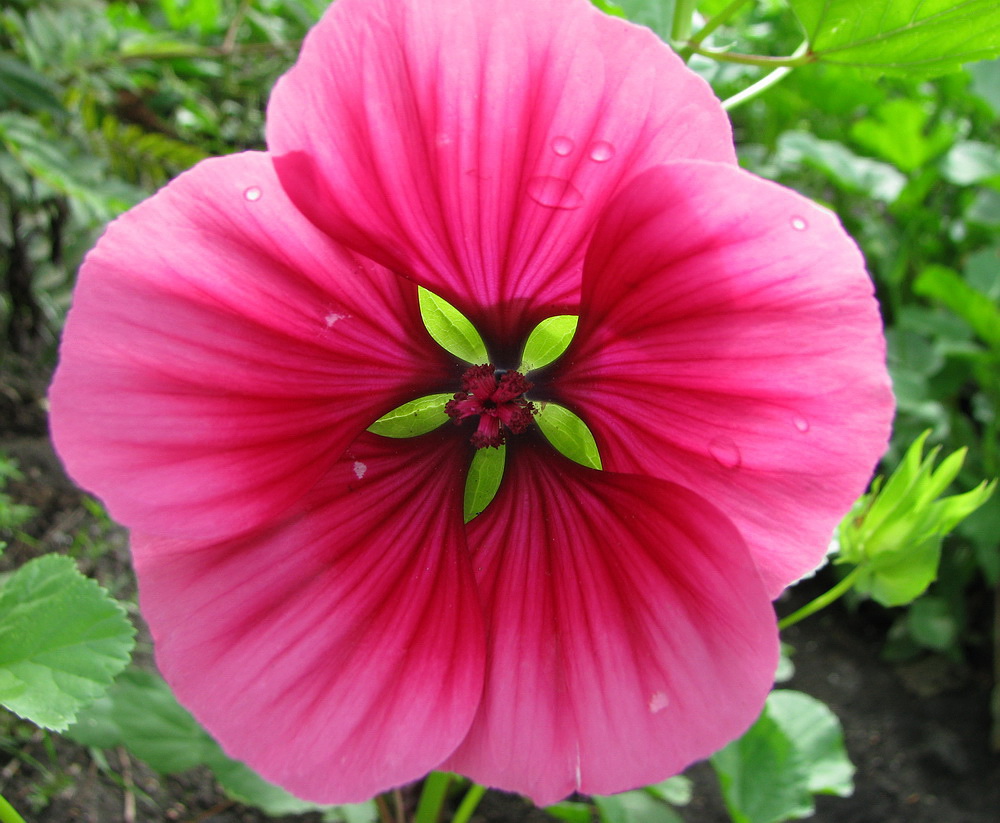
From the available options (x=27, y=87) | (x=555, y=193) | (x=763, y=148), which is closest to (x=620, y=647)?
(x=555, y=193)

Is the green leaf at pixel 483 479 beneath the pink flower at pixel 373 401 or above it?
beneath

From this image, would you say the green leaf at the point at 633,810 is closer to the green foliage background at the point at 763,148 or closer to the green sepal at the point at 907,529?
the green foliage background at the point at 763,148

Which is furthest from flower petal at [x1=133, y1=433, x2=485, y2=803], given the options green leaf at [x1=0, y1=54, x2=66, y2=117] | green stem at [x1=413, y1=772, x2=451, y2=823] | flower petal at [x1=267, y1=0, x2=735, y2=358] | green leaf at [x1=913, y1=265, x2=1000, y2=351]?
green leaf at [x1=913, y1=265, x2=1000, y2=351]

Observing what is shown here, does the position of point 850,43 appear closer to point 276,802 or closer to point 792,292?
point 792,292

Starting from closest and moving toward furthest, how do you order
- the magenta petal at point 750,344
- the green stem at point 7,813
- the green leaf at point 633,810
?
the magenta petal at point 750,344 → the green stem at point 7,813 → the green leaf at point 633,810

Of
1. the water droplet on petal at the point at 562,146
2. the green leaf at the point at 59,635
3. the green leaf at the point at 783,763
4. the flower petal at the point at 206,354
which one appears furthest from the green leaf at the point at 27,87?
the green leaf at the point at 783,763
